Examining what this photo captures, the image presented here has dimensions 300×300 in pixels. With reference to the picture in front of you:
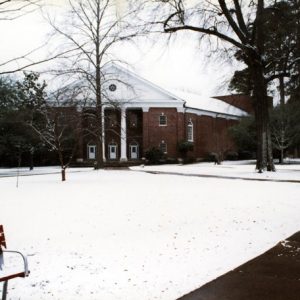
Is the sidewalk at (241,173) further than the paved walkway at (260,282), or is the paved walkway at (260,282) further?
the sidewalk at (241,173)

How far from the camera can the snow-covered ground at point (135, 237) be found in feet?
19.6

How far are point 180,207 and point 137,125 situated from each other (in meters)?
42.8

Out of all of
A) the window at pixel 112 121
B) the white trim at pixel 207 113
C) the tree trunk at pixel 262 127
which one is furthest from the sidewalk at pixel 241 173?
the white trim at pixel 207 113

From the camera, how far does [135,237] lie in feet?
29.1

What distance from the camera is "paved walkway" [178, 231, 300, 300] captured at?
5.52m

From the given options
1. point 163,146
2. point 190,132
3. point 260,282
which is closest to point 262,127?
point 260,282

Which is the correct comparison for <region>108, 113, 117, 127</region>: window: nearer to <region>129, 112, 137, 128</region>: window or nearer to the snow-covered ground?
<region>129, 112, 137, 128</region>: window

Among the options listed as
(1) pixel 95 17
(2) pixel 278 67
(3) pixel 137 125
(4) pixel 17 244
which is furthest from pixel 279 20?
(3) pixel 137 125

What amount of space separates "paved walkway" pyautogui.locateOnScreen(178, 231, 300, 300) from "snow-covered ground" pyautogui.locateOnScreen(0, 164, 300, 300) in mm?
236

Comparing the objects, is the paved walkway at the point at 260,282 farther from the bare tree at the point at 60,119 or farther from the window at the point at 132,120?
the window at the point at 132,120

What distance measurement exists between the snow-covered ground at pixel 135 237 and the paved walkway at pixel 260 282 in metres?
0.24

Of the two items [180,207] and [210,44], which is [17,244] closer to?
[180,207]

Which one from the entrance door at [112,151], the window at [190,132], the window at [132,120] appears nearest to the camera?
the entrance door at [112,151]

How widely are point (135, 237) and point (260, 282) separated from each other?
326cm
